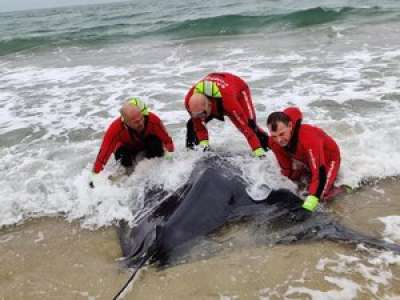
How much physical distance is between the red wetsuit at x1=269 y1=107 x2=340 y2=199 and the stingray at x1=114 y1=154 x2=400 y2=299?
30 cm

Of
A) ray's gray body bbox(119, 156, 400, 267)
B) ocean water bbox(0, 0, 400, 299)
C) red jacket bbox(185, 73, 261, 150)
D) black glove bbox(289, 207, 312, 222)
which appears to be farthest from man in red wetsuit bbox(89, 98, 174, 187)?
black glove bbox(289, 207, 312, 222)

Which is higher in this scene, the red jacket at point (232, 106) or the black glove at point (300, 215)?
the red jacket at point (232, 106)

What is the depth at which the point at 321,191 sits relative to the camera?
4043 mm

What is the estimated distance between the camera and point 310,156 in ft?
13.5

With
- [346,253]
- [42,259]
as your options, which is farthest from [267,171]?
[42,259]

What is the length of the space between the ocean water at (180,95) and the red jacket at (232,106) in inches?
12.0

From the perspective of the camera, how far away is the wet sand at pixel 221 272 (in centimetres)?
320

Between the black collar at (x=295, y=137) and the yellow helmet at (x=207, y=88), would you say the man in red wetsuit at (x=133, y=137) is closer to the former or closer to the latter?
the yellow helmet at (x=207, y=88)

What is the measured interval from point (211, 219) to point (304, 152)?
3.77 ft

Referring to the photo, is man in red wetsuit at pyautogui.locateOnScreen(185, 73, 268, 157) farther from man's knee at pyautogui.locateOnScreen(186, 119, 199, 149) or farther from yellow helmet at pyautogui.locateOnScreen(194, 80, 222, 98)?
man's knee at pyautogui.locateOnScreen(186, 119, 199, 149)

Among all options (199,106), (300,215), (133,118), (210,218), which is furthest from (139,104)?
(300,215)

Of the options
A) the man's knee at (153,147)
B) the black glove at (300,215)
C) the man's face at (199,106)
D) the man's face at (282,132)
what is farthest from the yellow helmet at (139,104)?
the black glove at (300,215)

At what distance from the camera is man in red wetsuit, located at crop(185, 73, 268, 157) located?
4957mm

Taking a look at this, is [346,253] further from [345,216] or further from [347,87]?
[347,87]
